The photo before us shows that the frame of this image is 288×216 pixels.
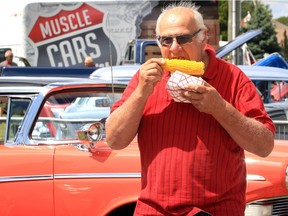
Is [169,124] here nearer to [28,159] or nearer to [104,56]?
[28,159]

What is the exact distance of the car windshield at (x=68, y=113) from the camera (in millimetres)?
4191

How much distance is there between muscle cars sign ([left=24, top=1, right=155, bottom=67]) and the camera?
58.5ft

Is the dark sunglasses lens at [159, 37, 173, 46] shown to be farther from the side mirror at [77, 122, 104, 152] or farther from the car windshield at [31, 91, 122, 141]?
the car windshield at [31, 91, 122, 141]

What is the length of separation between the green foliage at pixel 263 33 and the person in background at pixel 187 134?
151ft

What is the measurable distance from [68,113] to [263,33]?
1857 inches

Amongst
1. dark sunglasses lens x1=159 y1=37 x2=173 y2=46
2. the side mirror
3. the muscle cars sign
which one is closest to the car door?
the side mirror

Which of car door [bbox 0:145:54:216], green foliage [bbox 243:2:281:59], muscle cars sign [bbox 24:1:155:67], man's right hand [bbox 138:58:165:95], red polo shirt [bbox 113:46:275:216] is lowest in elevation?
green foliage [bbox 243:2:281:59]

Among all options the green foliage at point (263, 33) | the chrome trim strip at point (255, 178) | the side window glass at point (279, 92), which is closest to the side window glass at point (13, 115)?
the chrome trim strip at point (255, 178)

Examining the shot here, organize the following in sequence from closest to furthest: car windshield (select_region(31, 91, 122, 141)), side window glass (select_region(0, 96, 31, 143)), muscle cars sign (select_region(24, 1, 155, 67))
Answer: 1. car windshield (select_region(31, 91, 122, 141))
2. side window glass (select_region(0, 96, 31, 143))
3. muscle cars sign (select_region(24, 1, 155, 67))

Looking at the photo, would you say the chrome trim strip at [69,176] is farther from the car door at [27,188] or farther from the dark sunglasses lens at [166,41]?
the dark sunglasses lens at [166,41]

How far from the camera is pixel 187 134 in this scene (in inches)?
102

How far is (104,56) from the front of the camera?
58.2 ft

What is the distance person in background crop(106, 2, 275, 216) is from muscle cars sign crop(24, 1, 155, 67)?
15143 millimetres

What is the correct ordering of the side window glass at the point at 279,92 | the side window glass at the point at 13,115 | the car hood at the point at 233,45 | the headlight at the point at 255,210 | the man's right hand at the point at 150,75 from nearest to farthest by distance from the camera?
the man's right hand at the point at 150,75 → the headlight at the point at 255,210 → the side window glass at the point at 13,115 → the side window glass at the point at 279,92 → the car hood at the point at 233,45
